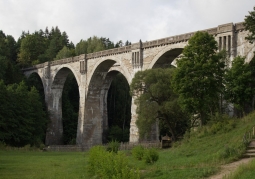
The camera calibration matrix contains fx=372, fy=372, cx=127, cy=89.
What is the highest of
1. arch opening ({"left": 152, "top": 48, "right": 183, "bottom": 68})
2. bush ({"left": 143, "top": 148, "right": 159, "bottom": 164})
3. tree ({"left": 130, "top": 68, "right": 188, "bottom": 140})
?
arch opening ({"left": 152, "top": 48, "right": 183, "bottom": 68})

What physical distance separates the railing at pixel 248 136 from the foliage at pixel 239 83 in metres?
4.54

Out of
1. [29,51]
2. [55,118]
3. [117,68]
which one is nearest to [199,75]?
[117,68]

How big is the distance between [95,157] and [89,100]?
31.4m

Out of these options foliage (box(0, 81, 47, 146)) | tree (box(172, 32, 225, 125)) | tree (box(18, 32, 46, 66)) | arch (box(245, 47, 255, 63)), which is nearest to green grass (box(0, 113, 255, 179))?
tree (box(172, 32, 225, 125))

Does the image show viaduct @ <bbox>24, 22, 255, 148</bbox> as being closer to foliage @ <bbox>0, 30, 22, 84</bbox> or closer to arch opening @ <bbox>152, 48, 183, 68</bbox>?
arch opening @ <bbox>152, 48, 183, 68</bbox>

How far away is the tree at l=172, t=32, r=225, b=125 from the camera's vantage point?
23500 millimetres

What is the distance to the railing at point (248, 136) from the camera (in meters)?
16.5

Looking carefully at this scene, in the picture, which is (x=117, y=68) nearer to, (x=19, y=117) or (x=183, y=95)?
(x=19, y=117)

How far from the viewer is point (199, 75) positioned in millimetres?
23641

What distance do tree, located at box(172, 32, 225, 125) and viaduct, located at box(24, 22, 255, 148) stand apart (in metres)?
2.81

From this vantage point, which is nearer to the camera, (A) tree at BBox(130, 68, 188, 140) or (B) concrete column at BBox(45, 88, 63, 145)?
(A) tree at BBox(130, 68, 188, 140)

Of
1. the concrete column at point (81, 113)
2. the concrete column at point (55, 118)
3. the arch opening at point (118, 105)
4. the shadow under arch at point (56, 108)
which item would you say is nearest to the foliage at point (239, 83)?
the concrete column at point (81, 113)

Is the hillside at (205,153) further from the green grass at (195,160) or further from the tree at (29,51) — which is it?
the tree at (29,51)

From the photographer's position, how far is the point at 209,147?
19.1 metres
